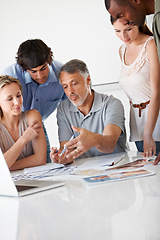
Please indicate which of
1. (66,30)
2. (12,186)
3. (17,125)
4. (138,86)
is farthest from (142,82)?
(66,30)

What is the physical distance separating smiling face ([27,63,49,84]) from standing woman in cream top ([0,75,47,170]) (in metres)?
0.23

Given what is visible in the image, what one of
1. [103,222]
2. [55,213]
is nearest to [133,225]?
[103,222]

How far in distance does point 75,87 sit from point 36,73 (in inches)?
12.2

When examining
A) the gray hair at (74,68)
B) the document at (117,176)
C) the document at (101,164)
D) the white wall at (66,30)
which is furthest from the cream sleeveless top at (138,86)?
the white wall at (66,30)

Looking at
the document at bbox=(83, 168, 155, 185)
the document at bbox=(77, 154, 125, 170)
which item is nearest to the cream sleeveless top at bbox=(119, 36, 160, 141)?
the document at bbox=(77, 154, 125, 170)

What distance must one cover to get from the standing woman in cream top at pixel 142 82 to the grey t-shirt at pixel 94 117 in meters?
0.10

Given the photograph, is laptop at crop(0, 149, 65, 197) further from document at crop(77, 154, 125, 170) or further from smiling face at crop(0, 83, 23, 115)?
smiling face at crop(0, 83, 23, 115)

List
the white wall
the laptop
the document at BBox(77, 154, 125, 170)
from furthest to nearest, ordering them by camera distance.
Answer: the white wall, the document at BBox(77, 154, 125, 170), the laptop

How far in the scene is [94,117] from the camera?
71.9 inches

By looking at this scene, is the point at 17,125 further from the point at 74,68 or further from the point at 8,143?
the point at 74,68

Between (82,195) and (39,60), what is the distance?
1397mm

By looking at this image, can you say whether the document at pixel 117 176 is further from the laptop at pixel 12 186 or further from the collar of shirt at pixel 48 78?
the collar of shirt at pixel 48 78

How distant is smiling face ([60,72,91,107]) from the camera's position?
1.84 m

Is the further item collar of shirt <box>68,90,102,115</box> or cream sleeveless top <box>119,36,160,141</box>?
collar of shirt <box>68,90,102,115</box>
